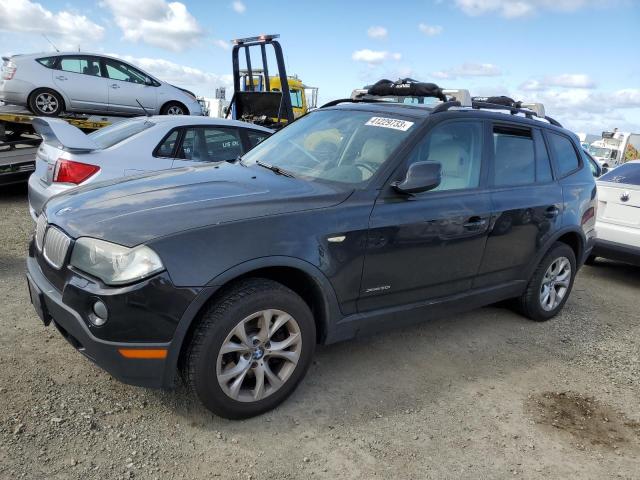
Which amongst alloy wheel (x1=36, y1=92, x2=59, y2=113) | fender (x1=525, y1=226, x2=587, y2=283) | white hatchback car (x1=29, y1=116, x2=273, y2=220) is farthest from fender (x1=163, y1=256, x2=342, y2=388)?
alloy wheel (x1=36, y1=92, x2=59, y2=113)

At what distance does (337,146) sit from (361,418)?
1798 millimetres

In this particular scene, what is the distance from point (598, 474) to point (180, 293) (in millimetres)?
2355

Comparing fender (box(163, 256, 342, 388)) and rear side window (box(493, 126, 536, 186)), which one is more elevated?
rear side window (box(493, 126, 536, 186))

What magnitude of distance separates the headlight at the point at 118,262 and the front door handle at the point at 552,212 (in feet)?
10.7

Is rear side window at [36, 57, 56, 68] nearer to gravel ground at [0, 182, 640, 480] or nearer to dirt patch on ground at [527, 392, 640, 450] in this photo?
gravel ground at [0, 182, 640, 480]

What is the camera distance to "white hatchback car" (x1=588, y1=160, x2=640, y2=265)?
6277 millimetres

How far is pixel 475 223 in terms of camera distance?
3.78m

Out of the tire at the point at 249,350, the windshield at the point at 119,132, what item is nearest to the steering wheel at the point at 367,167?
the tire at the point at 249,350

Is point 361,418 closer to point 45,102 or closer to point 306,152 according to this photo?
point 306,152

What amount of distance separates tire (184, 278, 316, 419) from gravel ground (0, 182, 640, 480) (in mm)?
159

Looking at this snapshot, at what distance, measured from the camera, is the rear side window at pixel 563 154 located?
4.71 m

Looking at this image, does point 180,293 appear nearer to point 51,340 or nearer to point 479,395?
point 51,340

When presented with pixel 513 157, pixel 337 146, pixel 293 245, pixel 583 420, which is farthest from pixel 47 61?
pixel 583 420

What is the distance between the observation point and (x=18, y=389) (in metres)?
3.01
